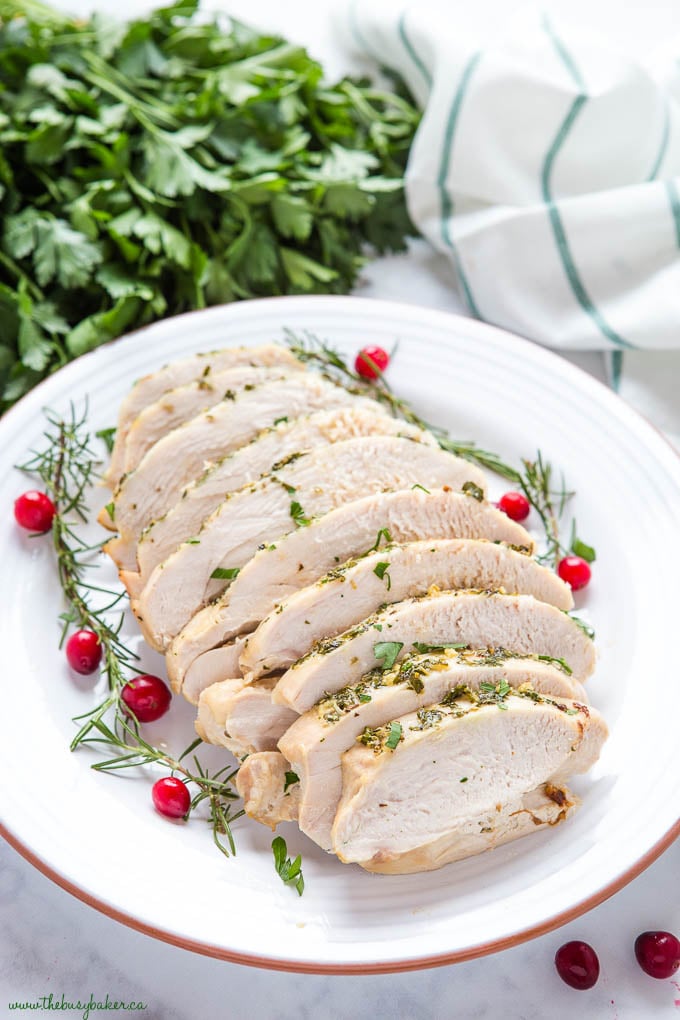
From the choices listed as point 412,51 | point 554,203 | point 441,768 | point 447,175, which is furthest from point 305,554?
point 412,51

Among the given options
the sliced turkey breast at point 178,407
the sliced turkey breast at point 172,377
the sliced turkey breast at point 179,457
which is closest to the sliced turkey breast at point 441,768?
the sliced turkey breast at point 179,457

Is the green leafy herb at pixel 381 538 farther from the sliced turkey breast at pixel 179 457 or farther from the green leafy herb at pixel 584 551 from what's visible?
the green leafy herb at pixel 584 551

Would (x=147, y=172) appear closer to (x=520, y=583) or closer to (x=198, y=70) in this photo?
(x=198, y=70)

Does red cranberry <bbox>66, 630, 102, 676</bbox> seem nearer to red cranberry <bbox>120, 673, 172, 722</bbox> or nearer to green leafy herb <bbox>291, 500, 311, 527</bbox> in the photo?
red cranberry <bbox>120, 673, 172, 722</bbox>

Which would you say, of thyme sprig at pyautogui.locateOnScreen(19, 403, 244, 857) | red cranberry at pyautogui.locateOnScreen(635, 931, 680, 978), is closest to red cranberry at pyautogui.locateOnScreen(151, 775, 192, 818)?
thyme sprig at pyautogui.locateOnScreen(19, 403, 244, 857)

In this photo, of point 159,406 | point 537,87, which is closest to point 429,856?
point 159,406
